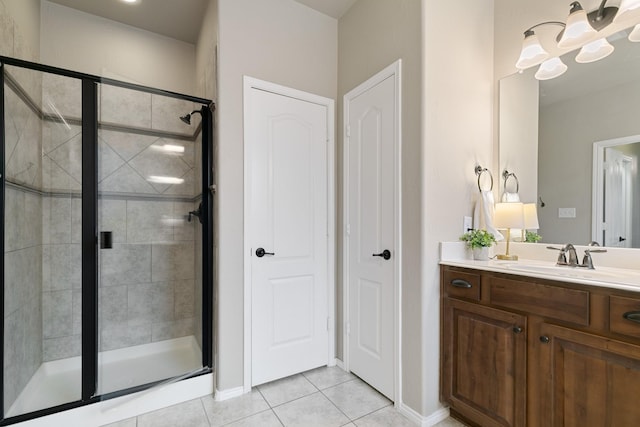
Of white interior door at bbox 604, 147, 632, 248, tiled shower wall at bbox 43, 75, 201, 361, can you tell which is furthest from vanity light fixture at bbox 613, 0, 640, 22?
tiled shower wall at bbox 43, 75, 201, 361

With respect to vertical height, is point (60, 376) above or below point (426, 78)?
below

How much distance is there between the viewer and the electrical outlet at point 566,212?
1.85 m

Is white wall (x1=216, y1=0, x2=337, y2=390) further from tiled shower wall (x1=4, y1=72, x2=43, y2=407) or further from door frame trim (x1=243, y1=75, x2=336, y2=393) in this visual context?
tiled shower wall (x1=4, y1=72, x2=43, y2=407)

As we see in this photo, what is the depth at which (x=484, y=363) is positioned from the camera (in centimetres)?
164

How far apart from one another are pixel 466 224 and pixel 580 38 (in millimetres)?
1212

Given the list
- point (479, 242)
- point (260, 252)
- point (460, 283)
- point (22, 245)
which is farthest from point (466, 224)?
point (22, 245)

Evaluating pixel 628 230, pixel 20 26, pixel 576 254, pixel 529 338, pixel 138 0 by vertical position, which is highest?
pixel 138 0

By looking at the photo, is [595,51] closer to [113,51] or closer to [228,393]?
[228,393]

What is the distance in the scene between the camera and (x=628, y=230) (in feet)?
5.26

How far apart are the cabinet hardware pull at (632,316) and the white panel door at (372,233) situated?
42.3 inches

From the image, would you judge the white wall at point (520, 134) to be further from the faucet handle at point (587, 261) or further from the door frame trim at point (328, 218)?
the door frame trim at point (328, 218)

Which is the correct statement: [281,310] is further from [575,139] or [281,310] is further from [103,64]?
[103,64]

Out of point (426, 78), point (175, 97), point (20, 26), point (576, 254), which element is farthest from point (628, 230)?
point (20, 26)

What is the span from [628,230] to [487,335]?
0.94 meters
